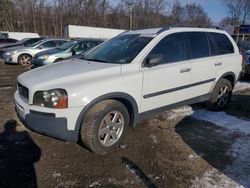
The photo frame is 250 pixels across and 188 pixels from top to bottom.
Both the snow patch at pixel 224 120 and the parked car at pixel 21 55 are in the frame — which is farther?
the parked car at pixel 21 55

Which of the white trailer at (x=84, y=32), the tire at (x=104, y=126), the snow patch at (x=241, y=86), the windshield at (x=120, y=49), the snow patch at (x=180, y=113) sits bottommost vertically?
the snow patch at (x=180, y=113)

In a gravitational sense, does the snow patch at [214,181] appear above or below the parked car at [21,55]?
below

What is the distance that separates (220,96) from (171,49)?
196cm

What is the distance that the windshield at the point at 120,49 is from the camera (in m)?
4.00

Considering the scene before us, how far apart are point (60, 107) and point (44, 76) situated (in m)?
0.70

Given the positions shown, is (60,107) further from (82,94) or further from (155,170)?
(155,170)

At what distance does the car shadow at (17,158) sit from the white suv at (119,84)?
0.50m

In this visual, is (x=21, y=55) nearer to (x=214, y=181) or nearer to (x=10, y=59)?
(x=10, y=59)

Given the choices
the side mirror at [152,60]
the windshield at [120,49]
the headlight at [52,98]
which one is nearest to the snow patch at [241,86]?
the windshield at [120,49]

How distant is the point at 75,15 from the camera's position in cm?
5362

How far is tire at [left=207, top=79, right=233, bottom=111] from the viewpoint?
5312 mm

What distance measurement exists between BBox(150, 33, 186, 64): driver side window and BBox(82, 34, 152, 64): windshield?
0.73 ft

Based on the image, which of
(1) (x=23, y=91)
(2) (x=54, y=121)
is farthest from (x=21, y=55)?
(2) (x=54, y=121)

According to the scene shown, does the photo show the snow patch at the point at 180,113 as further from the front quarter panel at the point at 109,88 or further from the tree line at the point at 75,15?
the tree line at the point at 75,15
